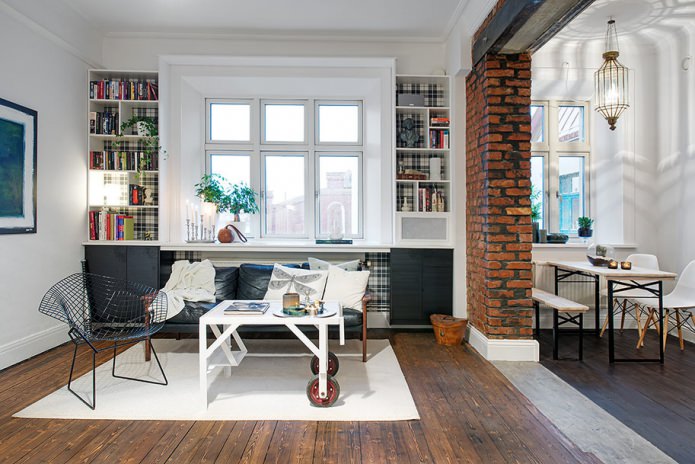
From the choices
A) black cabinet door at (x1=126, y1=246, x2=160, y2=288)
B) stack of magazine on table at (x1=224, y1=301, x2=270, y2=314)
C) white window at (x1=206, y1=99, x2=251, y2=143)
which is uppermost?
white window at (x1=206, y1=99, x2=251, y2=143)

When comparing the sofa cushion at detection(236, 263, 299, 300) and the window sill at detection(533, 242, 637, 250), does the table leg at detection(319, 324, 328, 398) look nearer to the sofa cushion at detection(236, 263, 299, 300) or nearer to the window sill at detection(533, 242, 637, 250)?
the sofa cushion at detection(236, 263, 299, 300)

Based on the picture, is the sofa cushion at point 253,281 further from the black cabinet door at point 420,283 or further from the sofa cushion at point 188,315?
the black cabinet door at point 420,283

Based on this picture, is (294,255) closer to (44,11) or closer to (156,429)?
(156,429)

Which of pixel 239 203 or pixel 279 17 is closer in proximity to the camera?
pixel 279 17

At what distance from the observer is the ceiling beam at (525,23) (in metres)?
2.92

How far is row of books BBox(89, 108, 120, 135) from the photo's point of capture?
4617mm

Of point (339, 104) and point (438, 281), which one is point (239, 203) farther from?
point (438, 281)

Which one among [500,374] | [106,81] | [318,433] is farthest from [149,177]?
[500,374]

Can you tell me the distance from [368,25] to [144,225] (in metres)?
3.29

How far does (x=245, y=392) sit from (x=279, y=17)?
11.6 feet

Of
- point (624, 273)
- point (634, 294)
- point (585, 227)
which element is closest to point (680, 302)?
point (634, 294)

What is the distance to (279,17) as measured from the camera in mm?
4312

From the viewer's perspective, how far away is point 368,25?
4508 mm

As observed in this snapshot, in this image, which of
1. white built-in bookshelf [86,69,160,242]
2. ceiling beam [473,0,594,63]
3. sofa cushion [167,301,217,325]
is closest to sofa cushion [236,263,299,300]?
sofa cushion [167,301,217,325]
